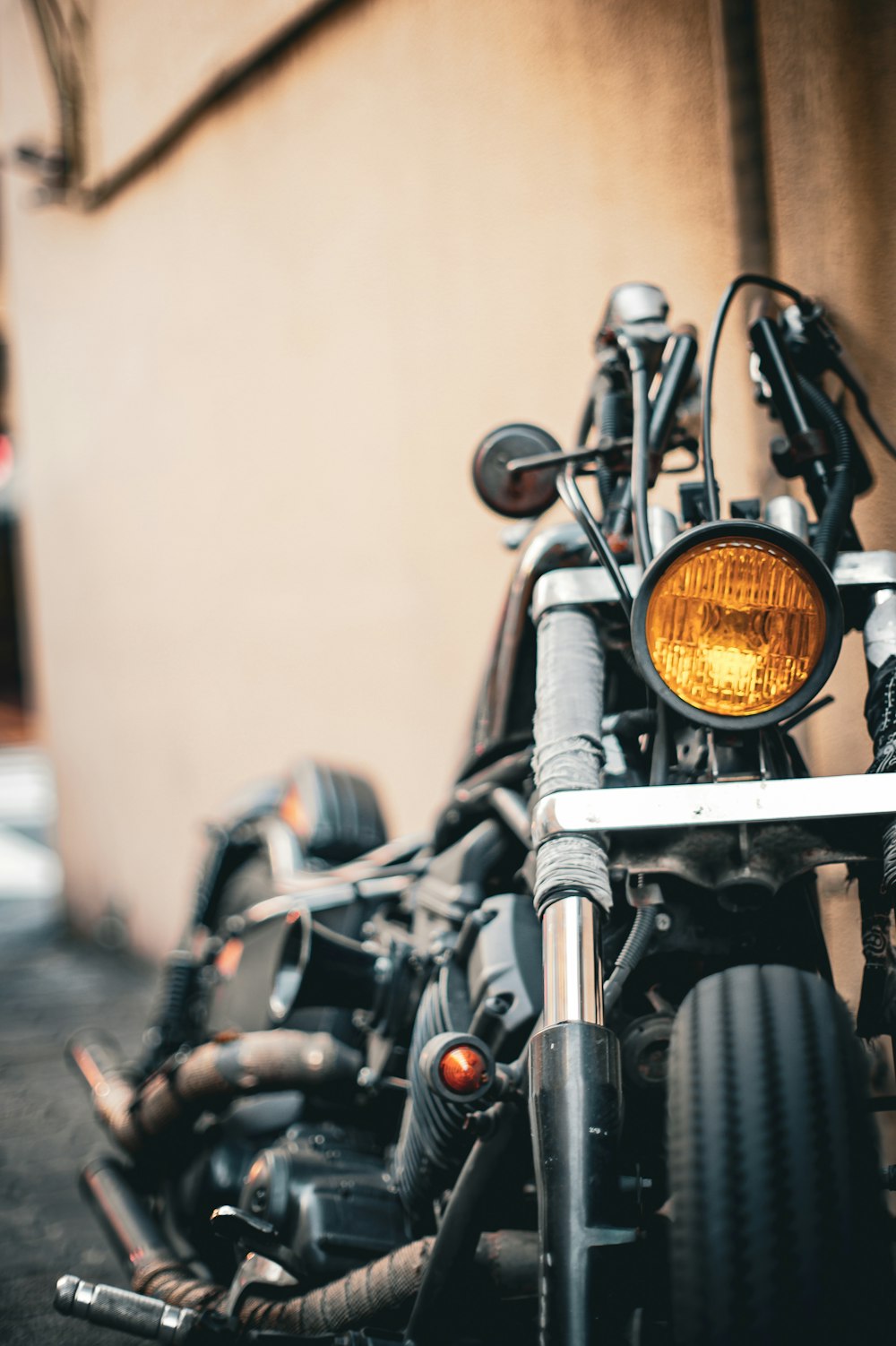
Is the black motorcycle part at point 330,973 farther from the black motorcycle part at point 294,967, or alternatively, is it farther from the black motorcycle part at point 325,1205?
the black motorcycle part at point 325,1205

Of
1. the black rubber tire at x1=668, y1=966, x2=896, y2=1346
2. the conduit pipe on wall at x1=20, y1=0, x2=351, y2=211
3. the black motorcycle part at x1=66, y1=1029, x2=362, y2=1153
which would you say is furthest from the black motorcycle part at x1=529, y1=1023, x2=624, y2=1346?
the conduit pipe on wall at x1=20, y1=0, x2=351, y2=211

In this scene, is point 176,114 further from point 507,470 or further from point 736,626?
point 736,626

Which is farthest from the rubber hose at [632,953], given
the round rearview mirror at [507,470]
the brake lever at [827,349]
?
the brake lever at [827,349]

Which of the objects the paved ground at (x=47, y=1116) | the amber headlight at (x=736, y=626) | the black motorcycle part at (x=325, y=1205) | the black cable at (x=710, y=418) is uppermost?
the black cable at (x=710, y=418)

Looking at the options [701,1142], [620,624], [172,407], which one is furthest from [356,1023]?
[172,407]

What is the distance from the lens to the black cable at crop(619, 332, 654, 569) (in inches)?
65.1

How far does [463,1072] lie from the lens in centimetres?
152

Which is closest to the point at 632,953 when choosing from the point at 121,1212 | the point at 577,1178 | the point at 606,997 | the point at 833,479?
the point at 606,997

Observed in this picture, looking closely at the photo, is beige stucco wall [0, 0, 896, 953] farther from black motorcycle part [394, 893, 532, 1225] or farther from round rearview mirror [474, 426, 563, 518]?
black motorcycle part [394, 893, 532, 1225]

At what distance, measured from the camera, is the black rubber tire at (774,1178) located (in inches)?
44.3

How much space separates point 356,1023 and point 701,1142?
1.30 meters

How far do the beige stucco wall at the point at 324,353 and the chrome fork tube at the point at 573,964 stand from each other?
1421mm

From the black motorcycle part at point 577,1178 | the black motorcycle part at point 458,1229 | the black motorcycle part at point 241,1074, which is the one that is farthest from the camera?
the black motorcycle part at point 241,1074

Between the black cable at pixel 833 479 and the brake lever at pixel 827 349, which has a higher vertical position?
the brake lever at pixel 827 349
